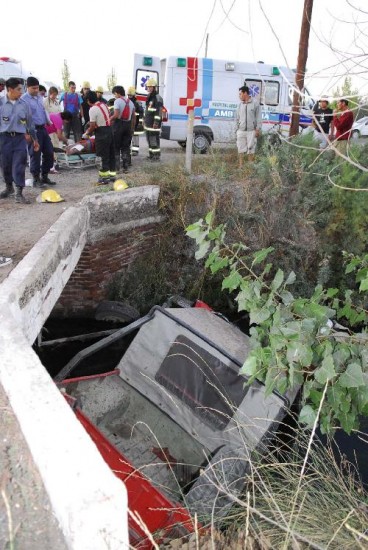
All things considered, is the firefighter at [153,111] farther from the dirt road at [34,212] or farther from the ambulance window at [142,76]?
the ambulance window at [142,76]

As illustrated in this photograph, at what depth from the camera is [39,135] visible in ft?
27.6

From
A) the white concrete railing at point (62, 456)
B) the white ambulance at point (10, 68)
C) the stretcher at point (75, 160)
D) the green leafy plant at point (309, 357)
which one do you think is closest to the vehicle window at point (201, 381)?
the green leafy plant at point (309, 357)

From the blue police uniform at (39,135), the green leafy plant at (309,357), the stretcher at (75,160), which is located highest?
the blue police uniform at (39,135)

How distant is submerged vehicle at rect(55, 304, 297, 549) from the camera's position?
16.2 feet

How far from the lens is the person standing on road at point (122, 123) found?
945cm

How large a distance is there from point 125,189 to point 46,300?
3.58 m

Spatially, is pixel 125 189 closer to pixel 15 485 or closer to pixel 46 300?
pixel 46 300

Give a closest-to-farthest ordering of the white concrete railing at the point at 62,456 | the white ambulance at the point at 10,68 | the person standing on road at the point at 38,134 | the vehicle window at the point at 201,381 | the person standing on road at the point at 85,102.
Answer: the white concrete railing at the point at 62,456 < the vehicle window at the point at 201,381 < the person standing on road at the point at 38,134 < the person standing on road at the point at 85,102 < the white ambulance at the point at 10,68

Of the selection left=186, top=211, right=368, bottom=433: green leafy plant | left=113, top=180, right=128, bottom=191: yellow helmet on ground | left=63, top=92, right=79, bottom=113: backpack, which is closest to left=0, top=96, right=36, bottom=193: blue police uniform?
left=113, top=180, right=128, bottom=191: yellow helmet on ground

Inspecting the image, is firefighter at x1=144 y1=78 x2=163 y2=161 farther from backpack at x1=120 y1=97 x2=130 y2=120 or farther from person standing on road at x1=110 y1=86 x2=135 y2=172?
backpack at x1=120 y1=97 x2=130 y2=120

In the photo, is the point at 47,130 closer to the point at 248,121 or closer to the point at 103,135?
the point at 103,135

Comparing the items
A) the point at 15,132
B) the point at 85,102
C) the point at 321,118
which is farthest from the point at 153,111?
the point at 321,118

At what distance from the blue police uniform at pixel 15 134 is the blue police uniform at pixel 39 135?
2.50ft

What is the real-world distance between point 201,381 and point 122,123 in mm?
6351
